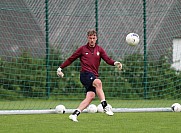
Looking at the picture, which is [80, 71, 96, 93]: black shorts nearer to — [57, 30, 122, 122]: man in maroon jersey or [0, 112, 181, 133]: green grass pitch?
[57, 30, 122, 122]: man in maroon jersey

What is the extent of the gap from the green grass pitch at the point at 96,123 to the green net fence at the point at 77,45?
353 centimetres

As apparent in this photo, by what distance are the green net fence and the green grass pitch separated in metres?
3.53

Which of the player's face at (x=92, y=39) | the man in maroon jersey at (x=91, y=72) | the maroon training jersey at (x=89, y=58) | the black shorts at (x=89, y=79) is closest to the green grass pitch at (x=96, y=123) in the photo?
the man in maroon jersey at (x=91, y=72)

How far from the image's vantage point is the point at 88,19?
18.1m

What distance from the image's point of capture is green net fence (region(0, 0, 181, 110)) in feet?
54.2

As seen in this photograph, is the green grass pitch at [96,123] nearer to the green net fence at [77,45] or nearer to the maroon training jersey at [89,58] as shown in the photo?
the maroon training jersey at [89,58]

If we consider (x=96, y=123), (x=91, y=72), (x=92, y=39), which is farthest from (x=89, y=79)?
(x=96, y=123)

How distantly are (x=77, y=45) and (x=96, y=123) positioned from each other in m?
8.46

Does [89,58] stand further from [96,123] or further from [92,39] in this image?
[96,123]

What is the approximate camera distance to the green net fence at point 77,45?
651 inches

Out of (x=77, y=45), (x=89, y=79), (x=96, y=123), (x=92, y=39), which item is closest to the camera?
(x=96, y=123)

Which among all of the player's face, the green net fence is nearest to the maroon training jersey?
the player's face

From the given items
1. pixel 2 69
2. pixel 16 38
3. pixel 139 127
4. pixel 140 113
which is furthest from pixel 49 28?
pixel 139 127

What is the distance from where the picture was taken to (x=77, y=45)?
1841cm
